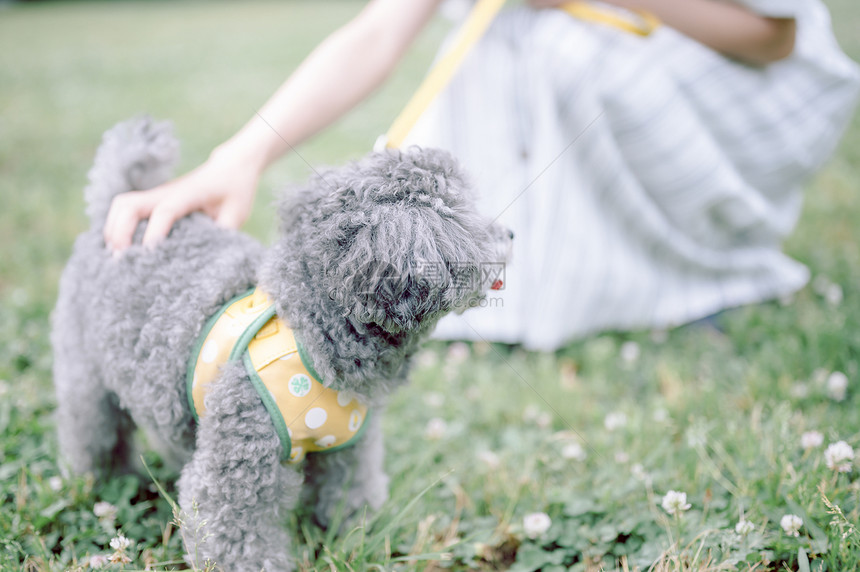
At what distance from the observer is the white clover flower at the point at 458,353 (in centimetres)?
294

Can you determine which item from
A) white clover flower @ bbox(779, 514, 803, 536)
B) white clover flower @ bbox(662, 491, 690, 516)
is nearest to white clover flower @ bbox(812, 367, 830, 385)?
white clover flower @ bbox(779, 514, 803, 536)

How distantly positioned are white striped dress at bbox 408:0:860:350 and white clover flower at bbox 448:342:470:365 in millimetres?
59

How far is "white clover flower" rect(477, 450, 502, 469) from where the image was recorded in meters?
2.23

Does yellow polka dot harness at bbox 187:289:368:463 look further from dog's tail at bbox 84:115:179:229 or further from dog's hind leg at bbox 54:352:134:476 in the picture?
dog's tail at bbox 84:115:179:229

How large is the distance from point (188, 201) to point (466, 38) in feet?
4.11

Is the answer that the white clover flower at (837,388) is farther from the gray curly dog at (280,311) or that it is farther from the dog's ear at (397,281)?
the dog's ear at (397,281)

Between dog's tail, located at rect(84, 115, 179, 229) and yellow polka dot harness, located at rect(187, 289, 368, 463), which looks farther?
dog's tail, located at rect(84, 115, 179, 229)

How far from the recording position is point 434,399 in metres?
2.64

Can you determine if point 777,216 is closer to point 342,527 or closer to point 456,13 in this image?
point 456,13

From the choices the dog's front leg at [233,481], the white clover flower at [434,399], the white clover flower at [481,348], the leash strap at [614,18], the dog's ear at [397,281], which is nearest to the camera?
the dog's ear at [397,281]

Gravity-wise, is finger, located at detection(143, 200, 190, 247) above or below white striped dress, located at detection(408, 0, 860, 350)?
above

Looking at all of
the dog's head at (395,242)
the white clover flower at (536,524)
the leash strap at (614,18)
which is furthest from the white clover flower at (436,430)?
the leash strap at (614,18)

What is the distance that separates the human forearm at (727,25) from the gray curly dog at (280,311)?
1.96 metres

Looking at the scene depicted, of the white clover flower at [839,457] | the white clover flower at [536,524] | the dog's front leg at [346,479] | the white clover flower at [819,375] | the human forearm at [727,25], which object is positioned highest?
the human forearm at [727,25]
